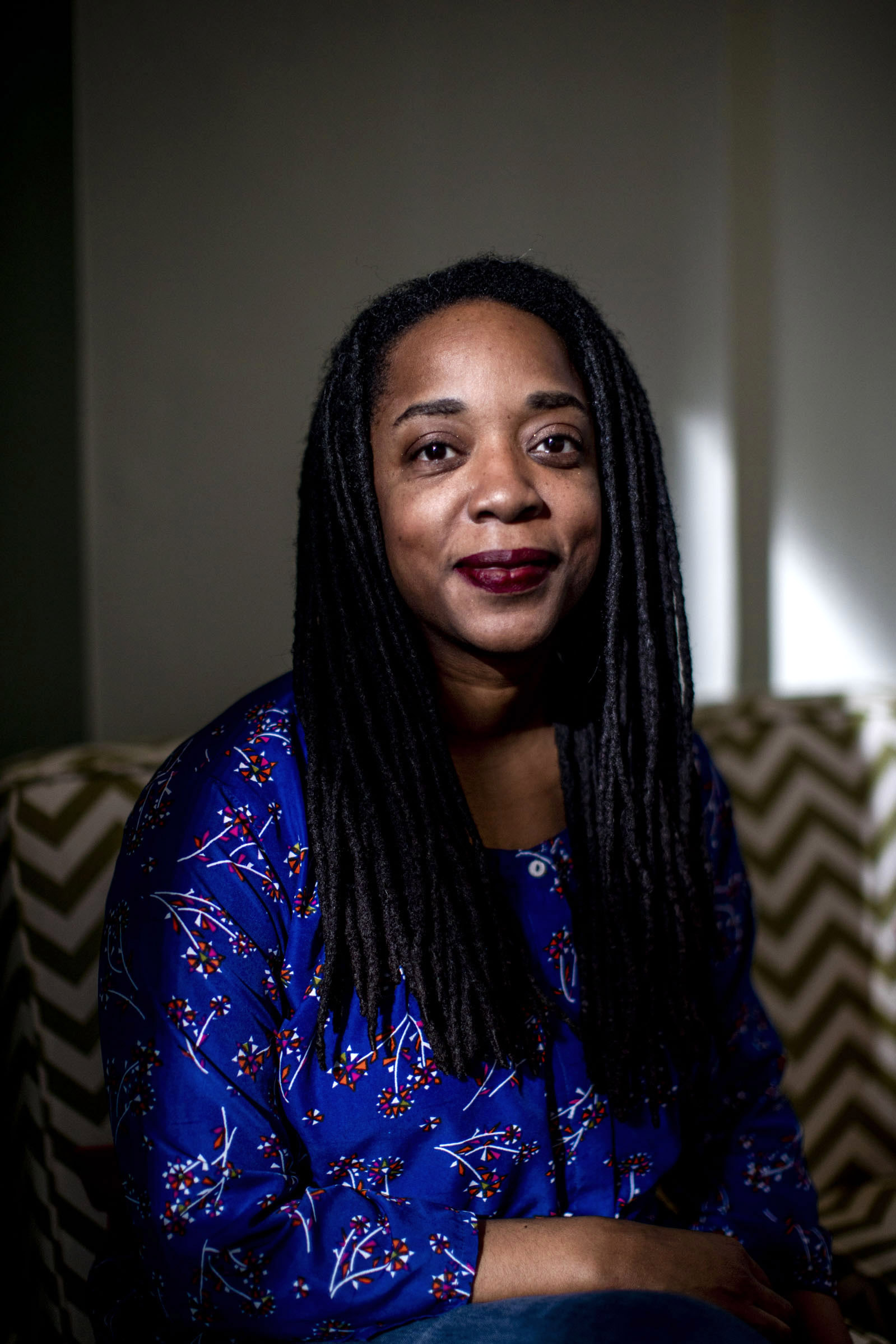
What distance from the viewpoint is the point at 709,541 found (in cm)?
189

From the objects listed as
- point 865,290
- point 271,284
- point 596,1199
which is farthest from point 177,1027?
point 865,290

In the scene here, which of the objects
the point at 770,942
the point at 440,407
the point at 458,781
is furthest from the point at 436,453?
the point at 770,942

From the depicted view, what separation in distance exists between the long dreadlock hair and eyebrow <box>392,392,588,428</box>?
0.22 feet

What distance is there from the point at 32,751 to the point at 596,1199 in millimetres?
938

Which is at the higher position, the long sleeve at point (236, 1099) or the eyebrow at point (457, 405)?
the eyebrow at point (457, 405)

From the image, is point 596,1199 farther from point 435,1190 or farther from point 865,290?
point 865,290

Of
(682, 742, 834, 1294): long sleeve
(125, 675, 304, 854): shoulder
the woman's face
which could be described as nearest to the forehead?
the woman's face

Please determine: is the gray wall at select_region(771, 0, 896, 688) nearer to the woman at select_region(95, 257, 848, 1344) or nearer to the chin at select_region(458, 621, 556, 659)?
the woman at select_region(95, 257, 848, 1344)

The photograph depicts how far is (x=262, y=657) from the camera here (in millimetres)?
1722

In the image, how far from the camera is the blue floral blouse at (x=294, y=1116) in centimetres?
77

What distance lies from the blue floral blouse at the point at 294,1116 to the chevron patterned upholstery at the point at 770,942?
0.39m

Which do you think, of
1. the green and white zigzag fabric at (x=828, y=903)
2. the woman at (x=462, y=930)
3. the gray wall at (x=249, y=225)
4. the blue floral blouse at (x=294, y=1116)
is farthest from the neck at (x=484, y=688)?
the gray wall at (x=249, y=225)

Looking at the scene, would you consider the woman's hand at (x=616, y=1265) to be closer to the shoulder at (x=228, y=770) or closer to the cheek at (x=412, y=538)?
the shoulder at (x=228, y=770)

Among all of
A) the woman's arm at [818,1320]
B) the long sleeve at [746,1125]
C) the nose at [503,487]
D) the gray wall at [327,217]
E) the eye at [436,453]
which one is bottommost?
the woman's arm at [818,1320]
